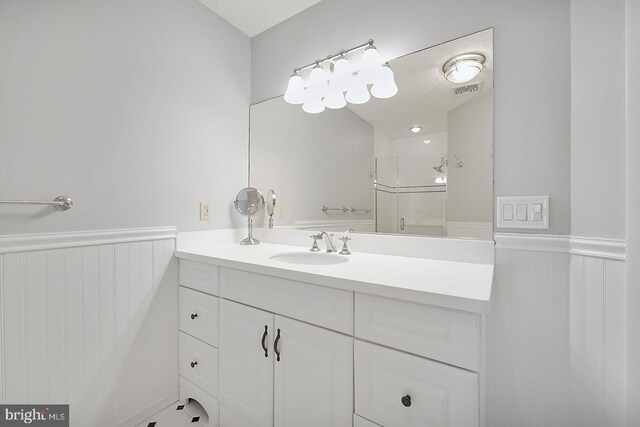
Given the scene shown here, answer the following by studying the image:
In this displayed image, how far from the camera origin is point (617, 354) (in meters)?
0.86

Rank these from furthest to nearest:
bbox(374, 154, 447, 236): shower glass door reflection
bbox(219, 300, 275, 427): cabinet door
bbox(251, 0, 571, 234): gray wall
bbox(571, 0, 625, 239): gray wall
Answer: bbox(374, 154, 447, 236): shower glass door reflection < bbox(219, 300, 275, 427): cabinet door < bbox(251, 0, 571, 234): gray wall < bbox(571, 0, 625, 239): gray wall

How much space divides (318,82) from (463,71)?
2.48ft

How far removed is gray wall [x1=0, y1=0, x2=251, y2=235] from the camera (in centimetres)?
102

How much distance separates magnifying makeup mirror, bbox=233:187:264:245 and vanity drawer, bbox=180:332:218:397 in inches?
25.0

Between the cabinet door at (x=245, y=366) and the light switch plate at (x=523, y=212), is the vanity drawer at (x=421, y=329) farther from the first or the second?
the light switch plate at (x=523, y=212)

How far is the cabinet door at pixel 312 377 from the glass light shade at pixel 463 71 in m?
1.15

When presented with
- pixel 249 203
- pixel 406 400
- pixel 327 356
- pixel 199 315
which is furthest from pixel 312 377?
pixel 249 203

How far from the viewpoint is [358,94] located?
1459 millimetres

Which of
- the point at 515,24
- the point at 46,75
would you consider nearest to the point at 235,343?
the point at 46,75

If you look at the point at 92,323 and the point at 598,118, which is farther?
the point at 92,323

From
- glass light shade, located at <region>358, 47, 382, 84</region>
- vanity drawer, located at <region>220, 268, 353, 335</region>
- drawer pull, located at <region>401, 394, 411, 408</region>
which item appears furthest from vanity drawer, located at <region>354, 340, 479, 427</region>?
glass light shade, located at <region>358, 47, 382, 84</region>

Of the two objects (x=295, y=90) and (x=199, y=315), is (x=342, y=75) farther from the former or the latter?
(x=199, y=315)

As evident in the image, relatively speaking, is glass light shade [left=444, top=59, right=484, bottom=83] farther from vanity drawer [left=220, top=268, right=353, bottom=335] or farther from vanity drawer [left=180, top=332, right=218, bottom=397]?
vanity drawer [left=180, top=332, right=218, bottom=397]

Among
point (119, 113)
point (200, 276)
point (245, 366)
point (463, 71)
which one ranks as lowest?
point (245, 366)
